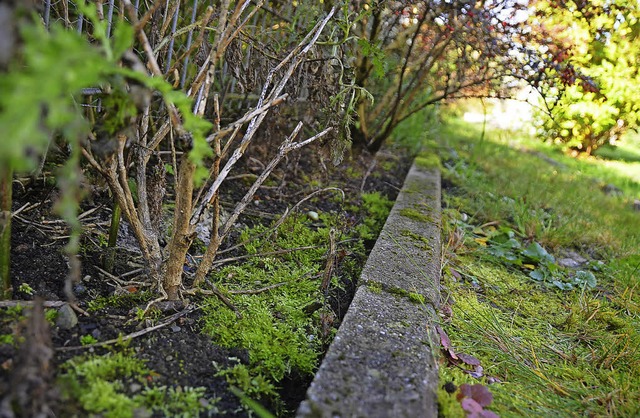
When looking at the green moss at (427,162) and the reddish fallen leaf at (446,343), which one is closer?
the reddish fallen leaf at (446,343)

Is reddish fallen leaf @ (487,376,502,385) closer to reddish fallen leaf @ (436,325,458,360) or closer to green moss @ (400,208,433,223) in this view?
reddish fallen leaf @ (436,325,458,360)

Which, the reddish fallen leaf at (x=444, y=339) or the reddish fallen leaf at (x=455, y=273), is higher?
the reddish fallen leaf at (x=444, y=339)

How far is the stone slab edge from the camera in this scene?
1.06 metres

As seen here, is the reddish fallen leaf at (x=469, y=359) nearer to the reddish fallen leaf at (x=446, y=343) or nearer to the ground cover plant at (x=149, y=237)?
the reddish fallen leaf at (x=446, y=343)

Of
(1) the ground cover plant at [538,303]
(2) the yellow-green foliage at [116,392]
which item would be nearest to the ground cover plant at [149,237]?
(2) the yellow-green foliage at [116,392]

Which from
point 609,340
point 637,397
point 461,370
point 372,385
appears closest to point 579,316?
point 609,340

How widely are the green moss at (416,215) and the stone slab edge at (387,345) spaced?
1.07 feet

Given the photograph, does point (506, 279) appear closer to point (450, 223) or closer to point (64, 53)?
point (450, 223)

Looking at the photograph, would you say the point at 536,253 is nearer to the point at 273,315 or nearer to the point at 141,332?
the point at 273,315

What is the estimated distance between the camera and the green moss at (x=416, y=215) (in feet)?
8.17

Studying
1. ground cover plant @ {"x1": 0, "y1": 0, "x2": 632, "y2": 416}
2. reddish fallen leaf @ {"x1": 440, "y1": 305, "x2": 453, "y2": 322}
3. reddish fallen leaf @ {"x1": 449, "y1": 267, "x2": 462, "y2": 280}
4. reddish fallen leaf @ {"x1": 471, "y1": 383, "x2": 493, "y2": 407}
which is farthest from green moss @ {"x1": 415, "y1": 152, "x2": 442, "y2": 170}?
reddish fallen leaf @ {"x1": 471, "y1": 383, "x2": 493, "y2": 407}

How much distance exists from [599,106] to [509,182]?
14.1 ft

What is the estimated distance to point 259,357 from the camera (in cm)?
133

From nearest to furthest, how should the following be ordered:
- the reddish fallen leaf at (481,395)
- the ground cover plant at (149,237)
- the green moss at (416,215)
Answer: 1. the ground cover plant at (149,237)
2. the reddish fallen leaf at (481,395)
3. the green moss at (416,215)
